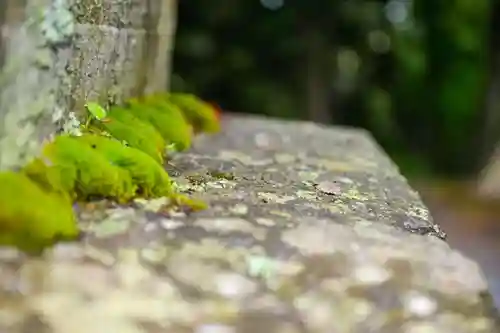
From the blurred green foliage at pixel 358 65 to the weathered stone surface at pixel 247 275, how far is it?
352 centimetres

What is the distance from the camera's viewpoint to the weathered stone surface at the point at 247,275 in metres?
0.95

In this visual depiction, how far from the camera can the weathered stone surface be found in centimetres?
95

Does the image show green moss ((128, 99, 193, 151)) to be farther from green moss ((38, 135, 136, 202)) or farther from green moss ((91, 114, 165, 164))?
green moss ((38, 135, 136, 202))

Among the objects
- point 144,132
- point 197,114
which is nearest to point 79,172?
point 144,132

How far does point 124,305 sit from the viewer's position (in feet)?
3.15

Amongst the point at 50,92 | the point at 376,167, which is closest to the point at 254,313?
the point at 50,92

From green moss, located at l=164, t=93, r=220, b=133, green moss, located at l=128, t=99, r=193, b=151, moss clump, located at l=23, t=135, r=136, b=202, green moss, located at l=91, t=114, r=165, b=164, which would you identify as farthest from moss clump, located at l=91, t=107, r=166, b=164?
green moss, located at l=164, t=93, r=220, b=133

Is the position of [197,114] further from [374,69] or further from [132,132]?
[374,69]

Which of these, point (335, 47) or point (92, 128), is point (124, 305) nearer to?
point (92, 128)

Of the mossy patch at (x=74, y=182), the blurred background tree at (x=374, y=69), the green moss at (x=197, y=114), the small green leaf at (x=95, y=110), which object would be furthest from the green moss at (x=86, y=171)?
the blurred background tree at (x=374, y=69)

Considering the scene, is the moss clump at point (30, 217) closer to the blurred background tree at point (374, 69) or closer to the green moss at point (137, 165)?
the green moss at point (137, 165)

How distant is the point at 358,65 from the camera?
17.0 ft

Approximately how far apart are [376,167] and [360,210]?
746mm

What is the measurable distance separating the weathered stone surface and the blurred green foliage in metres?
3.52
